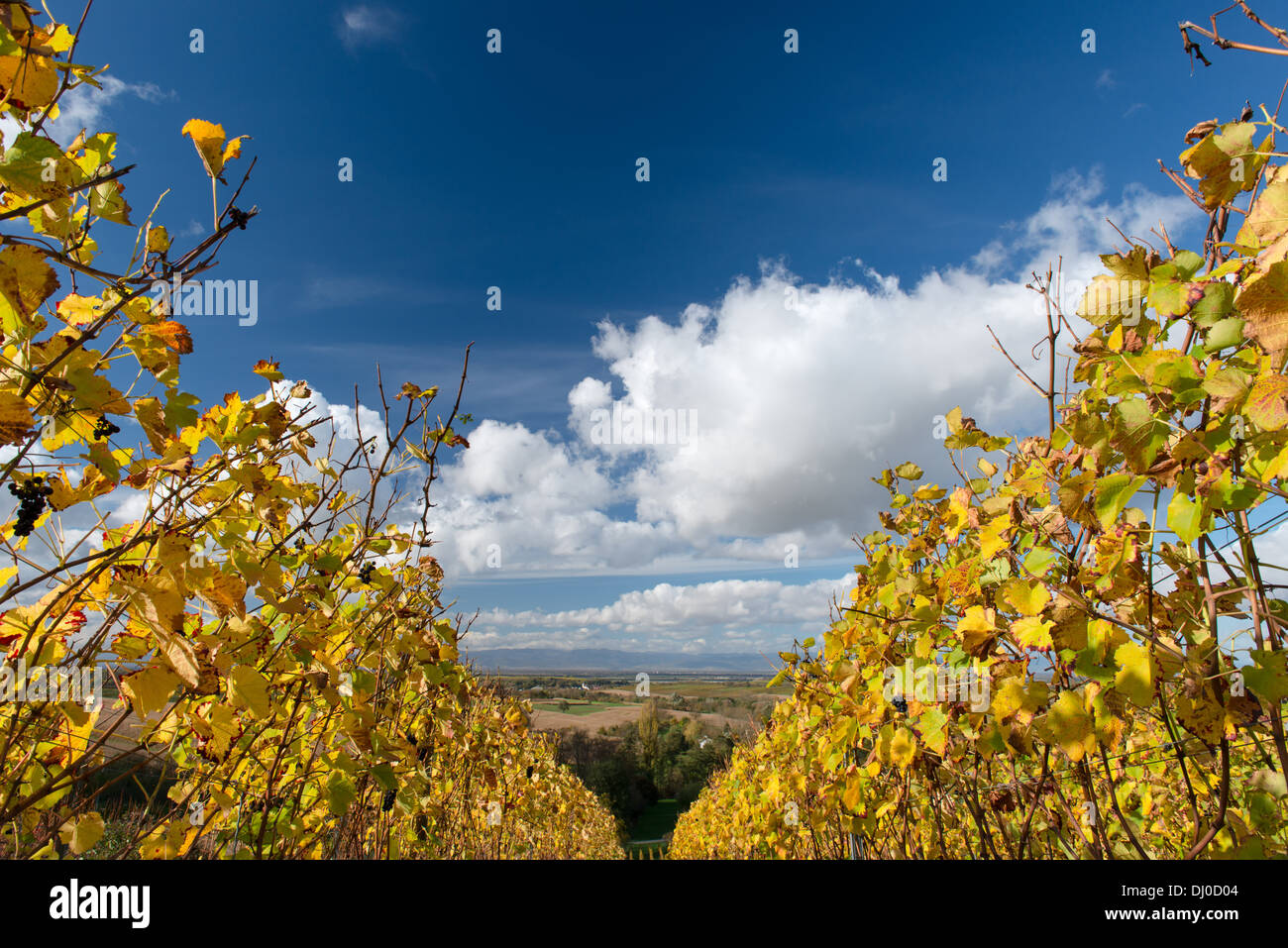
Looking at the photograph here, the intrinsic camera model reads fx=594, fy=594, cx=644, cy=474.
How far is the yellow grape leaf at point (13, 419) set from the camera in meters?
0.77

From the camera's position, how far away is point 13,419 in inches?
30.5

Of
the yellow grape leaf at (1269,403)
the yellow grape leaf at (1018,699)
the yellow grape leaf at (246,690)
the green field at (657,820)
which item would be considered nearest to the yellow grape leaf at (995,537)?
the yellow grape leaf at (1018,699)

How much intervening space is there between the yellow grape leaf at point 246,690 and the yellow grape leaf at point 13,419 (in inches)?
17.8

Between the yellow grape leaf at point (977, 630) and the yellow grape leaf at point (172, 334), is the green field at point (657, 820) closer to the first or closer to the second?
the yellow grape leaf at point (977, 630)

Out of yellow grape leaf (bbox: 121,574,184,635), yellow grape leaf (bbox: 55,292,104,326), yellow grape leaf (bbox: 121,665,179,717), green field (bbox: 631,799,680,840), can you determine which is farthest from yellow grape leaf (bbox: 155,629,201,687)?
green field (bbox: 631,799,680,840)

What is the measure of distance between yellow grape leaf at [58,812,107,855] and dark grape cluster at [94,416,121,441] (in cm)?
82

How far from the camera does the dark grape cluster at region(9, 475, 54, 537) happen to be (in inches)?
38.8

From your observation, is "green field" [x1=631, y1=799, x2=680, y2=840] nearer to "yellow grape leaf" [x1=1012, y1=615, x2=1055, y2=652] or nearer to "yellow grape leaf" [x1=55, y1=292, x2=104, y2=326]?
"yellow grape leaf" [x1=1012, y1=615, x2=1055, y2=652]

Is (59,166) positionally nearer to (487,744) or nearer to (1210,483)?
(1210,483)

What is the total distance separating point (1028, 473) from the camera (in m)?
1.34

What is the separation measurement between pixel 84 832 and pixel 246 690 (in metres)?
0.65
